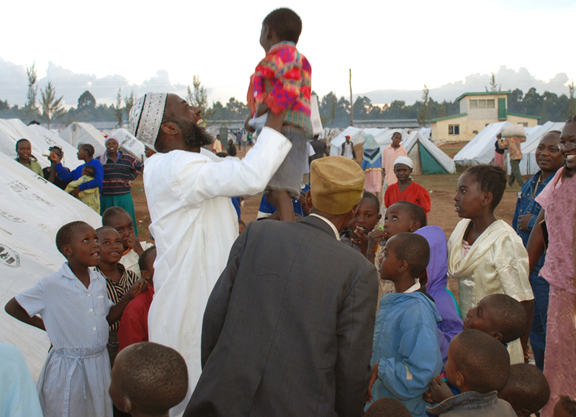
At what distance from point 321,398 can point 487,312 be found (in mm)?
1388

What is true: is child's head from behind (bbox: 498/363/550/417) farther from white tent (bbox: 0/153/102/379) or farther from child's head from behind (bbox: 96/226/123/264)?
white tent (bbox: 0/153/102/379)

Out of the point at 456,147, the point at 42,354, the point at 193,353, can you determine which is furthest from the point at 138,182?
the point at 456,147

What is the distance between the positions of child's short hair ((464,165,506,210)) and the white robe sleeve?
159 centimetres

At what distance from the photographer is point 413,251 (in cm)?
254

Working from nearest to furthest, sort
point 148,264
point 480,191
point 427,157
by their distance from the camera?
point 480,191 < point 148,264 < point 427,157

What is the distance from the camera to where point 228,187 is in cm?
204

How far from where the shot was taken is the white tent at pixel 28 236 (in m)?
3.56

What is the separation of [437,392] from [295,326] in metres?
1.11

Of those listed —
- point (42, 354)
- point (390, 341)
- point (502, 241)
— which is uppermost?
point (502, 241)

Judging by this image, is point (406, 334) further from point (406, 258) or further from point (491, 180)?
point (491, 180)

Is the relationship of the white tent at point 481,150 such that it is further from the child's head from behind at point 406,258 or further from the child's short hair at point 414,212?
the child's head from behind at point 406,258

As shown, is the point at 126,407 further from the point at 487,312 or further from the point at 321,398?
the point at 487,312

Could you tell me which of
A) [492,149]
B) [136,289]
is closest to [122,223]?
[136,289]

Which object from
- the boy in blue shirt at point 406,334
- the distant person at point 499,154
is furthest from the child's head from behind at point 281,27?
the distant person at point 499,154
